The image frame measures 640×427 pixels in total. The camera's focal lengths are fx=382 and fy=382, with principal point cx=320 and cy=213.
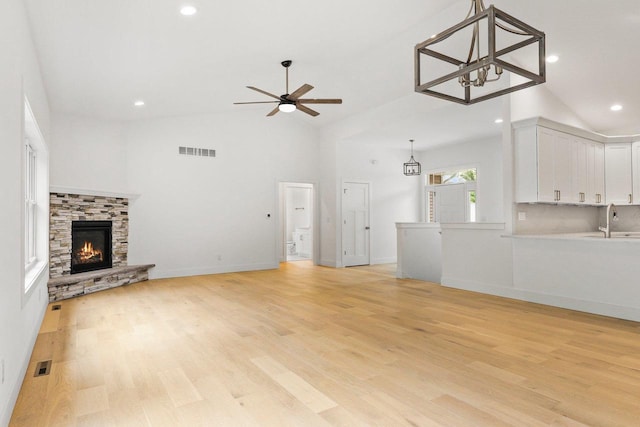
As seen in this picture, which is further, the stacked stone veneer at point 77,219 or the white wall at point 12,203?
the stacked stone veneer at point 77,219

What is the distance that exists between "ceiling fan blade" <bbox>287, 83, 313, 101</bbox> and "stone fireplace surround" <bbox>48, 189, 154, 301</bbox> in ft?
11.9

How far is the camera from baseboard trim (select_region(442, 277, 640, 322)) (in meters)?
4.18

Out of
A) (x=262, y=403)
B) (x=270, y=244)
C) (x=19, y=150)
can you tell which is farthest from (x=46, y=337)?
(x=270, y=244)

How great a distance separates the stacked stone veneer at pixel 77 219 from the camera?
566 centimetres

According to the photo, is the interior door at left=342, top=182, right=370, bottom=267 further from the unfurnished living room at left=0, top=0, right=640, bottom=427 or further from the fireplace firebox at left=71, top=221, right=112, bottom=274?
the fireplace firebox at left=71, top=221, right=112, bottom=274

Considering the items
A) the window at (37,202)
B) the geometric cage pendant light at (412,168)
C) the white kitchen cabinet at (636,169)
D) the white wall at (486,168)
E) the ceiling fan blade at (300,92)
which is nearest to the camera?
the window at (37,202)

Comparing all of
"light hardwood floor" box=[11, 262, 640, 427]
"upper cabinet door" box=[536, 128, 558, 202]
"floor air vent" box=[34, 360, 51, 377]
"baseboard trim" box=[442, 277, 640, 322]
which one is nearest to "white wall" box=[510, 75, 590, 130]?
"upper cabinet door" box=[536, 128, 558, 202]

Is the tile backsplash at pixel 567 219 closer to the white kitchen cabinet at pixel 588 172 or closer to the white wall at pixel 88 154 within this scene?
the white kitchen cabinet at pixel 588 172

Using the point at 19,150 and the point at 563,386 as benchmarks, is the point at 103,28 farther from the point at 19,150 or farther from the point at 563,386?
the point at 563,386

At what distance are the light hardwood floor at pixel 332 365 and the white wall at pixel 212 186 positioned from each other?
232 centimetres

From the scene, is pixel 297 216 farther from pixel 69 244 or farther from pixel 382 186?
pixel 69 244

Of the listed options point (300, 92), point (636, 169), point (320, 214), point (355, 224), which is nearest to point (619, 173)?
point (636, 169)

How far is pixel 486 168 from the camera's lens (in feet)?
27.9

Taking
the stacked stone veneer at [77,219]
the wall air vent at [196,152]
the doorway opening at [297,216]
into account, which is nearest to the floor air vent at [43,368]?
the stacked stone veneer at [77,219]
